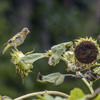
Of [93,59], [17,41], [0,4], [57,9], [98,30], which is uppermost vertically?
[57,9]

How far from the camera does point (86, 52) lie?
0.93m

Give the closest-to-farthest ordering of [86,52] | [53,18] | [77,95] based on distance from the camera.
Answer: [77,95] < [86,52] < [53,18]

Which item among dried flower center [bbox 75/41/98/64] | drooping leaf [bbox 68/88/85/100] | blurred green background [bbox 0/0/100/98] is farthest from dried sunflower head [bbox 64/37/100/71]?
blurred green background [bbox 0/0/100/98]

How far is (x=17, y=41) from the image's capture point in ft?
3.67

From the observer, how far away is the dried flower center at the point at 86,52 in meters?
0.92

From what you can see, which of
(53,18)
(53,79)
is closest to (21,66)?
(53,79)

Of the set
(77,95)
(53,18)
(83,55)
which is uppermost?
(53,18)

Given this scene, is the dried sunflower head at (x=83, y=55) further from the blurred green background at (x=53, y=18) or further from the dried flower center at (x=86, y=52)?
the blurred green background at (x=53, y=18)

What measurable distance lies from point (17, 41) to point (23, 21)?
9.25 metres

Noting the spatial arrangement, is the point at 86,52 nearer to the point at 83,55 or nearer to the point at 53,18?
the point at 83,55

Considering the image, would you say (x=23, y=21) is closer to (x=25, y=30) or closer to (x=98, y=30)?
(x=98, y=30)

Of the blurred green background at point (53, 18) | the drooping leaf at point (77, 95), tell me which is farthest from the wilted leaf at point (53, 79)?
the blurred green background at point (53, 18)

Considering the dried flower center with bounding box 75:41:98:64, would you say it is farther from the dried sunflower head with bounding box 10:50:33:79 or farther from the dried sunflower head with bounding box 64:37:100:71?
the dried sunflower head with bounding box 10:50:33:79

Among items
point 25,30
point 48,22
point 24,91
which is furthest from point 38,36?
point 25,30
